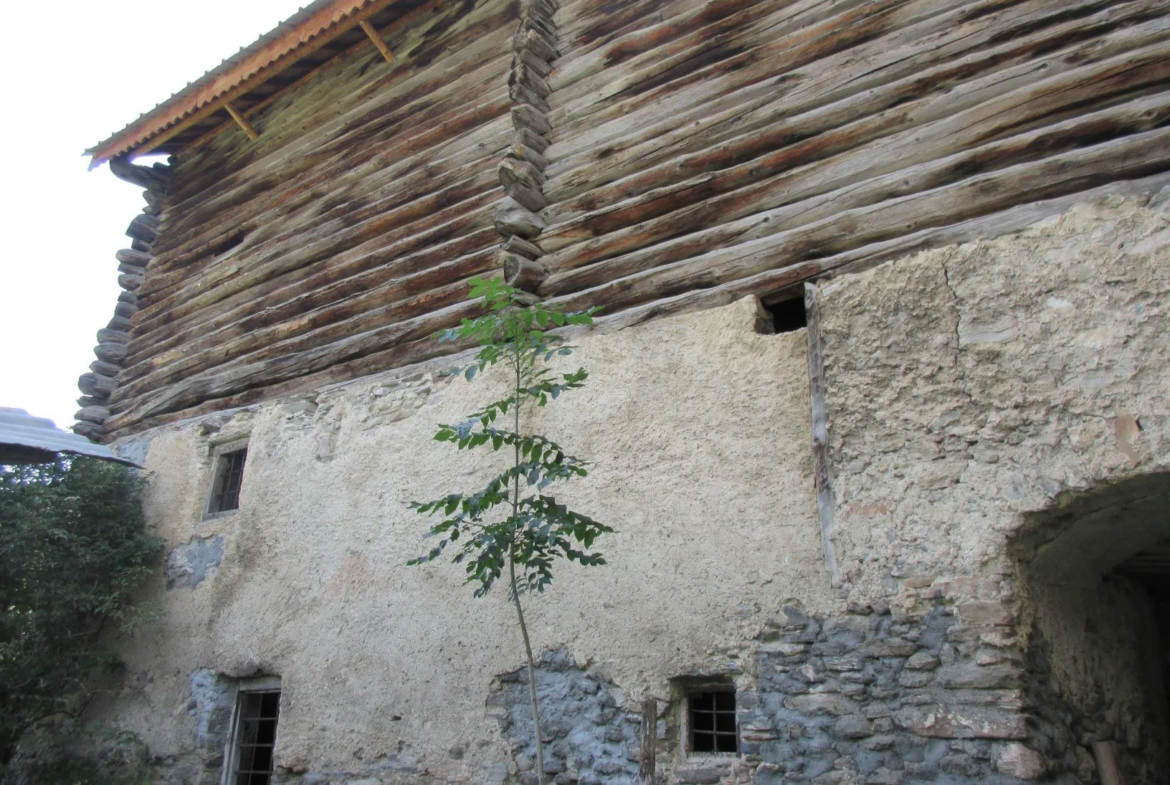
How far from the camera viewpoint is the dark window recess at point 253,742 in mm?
6375

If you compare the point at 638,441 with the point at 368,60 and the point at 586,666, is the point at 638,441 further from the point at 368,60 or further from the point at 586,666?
the point at 368,60

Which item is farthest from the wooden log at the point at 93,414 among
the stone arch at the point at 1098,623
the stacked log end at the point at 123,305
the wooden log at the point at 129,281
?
the stone arch at the point at 1098,623

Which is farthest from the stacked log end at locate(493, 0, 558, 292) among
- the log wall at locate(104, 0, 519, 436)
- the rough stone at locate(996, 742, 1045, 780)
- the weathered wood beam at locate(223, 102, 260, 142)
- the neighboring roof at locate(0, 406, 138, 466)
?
the neighboring roof at locate(0, 406, 138, 466)

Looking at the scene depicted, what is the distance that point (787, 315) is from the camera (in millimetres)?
5047

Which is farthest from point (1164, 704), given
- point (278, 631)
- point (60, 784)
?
point (60, 784)

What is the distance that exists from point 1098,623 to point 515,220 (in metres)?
4.08

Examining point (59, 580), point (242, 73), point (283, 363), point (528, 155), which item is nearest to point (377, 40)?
point (242, 73)

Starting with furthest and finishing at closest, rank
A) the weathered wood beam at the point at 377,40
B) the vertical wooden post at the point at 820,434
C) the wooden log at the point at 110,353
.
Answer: the wooden log at the point at 110,353
the weathered wood beam at the point at 377,40
the vertical wooden post at the point at 820,434

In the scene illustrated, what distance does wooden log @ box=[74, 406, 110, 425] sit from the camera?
893 centimetres

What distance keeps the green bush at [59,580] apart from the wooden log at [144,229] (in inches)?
122

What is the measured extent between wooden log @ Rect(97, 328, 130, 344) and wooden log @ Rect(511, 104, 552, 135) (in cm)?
543

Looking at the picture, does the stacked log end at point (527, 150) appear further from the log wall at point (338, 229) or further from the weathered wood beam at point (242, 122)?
the weathered wood beam at point (242, 122)

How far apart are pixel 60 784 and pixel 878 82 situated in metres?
7.36

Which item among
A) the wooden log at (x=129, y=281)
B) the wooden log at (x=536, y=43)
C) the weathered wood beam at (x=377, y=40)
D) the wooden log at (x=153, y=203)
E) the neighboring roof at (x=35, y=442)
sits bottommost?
the neighboring roof at (x=35, y=442)
